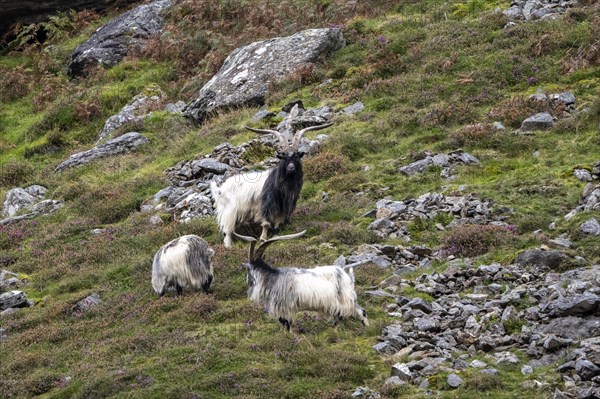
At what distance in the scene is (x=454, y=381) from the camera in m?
10.6

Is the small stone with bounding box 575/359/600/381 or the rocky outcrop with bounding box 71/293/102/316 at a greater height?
the small stone with bounding box 575/359/600/381

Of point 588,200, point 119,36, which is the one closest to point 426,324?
point 588,200

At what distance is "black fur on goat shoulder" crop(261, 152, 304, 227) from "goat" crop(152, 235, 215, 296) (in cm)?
240

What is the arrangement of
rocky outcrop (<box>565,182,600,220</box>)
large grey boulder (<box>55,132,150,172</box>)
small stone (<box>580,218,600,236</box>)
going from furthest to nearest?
1. large grey boulder (<box>55,132,150,172</box>)
2. rocky outcrop (<box>565,182,600,220</box>)
3. small stone (<box>580,218,600,236</box>)

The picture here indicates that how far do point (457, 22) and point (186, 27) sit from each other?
374 inches

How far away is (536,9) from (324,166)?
9.18 metres

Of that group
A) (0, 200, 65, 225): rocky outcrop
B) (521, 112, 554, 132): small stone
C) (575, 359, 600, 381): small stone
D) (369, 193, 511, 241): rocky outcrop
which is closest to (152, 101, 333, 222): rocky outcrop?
(0, 200, 65, 225): rocky outcrop

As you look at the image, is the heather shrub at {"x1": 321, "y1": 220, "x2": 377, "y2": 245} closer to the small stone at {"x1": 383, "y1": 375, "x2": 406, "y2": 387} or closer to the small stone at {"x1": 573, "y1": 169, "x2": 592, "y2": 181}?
the small stone at {"x1": 573, "y1": 169, "x2": 592, "y2": 181}

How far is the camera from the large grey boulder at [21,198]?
22.1 meters

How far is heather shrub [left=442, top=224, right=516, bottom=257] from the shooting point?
1474 cm

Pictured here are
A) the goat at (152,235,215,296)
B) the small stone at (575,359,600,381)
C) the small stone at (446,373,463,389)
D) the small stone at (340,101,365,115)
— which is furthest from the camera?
the small stone at (340,101,365,115)

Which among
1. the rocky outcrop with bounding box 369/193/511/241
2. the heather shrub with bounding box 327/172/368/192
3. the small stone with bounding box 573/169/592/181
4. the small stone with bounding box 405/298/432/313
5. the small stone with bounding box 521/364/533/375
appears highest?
the small stone with bounding box 521/364/533/375

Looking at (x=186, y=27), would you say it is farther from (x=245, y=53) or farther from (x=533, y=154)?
(x=533, y=154)

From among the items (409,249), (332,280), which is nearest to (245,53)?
(409,249)
